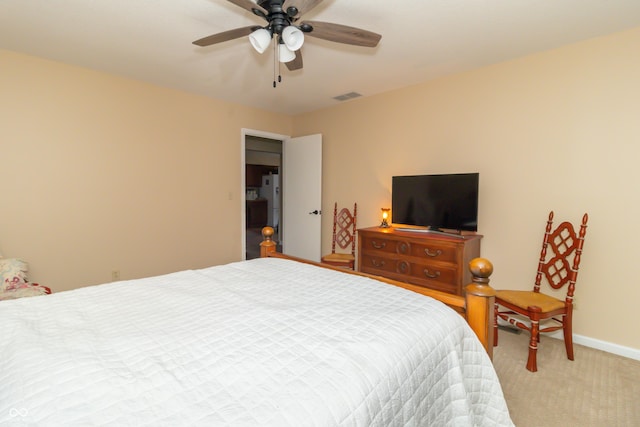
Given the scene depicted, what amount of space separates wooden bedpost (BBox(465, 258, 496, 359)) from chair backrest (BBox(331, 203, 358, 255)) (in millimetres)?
2816

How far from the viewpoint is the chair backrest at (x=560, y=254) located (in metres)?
2.47

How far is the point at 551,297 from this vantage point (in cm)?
255

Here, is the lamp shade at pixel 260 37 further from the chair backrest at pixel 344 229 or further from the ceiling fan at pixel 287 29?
the chair backrest at pixel 344 229

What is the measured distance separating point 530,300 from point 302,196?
10.5 ft

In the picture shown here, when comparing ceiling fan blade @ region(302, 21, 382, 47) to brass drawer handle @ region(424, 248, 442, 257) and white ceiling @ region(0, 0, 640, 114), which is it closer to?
white ceiling @ region(0, 0, 640, 114)

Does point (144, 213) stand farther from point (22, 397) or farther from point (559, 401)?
point (559, 401)

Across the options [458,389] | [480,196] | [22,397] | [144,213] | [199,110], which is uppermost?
[199,110]

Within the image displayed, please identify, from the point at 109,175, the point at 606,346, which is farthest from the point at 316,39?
the point at 606,346

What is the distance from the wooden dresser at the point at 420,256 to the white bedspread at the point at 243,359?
1473mm

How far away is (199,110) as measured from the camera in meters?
4.02

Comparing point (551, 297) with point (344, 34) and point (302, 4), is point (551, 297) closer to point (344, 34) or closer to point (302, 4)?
point (344, 34)

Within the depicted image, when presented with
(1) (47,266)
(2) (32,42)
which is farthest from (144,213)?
(2) (32,42)

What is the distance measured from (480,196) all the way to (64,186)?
420cm

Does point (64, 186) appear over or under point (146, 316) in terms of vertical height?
over
